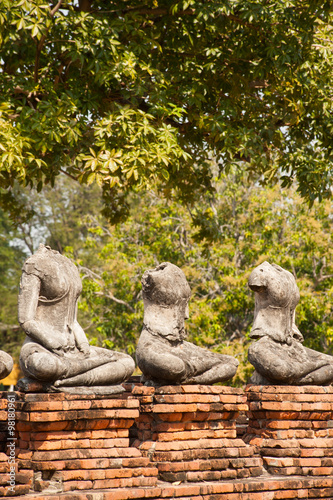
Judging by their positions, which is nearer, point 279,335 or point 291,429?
point 291,429

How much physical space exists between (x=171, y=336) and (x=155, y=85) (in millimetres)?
3336

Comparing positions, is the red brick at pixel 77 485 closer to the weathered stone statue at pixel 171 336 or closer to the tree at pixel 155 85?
the weathered stone statue at pixel 171 336

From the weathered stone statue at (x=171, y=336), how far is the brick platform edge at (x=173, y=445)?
13cm

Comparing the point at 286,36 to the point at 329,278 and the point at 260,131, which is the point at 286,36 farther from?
the point at 329,278

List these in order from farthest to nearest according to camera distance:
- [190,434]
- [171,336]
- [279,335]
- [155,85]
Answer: [155,85], [279,335], [171,336], [190,434]

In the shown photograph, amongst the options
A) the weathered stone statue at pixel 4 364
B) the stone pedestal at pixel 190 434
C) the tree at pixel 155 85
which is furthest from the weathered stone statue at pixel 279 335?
the weathered stone statue at pixel 4 364

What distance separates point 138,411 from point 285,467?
1448 mm

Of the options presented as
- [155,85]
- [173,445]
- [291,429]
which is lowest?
[173,445]

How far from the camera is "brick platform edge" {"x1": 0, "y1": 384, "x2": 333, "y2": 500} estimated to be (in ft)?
15.2

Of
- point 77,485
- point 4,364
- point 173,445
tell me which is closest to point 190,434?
point 173,445

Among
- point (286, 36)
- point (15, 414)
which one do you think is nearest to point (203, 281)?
point (286, 36)

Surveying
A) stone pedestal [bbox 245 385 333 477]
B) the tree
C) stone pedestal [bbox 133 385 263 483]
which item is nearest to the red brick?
stone pedestal [bbox 133 385 263 483]

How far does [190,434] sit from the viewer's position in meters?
5.29

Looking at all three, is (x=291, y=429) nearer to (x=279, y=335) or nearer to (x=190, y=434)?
(x=279, y=335)
